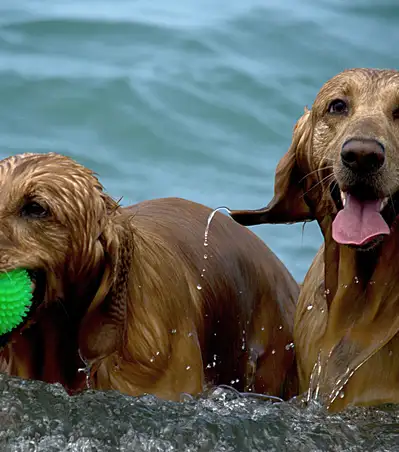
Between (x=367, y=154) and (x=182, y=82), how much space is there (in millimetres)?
7687

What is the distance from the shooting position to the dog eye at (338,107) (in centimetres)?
606

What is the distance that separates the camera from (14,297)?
5.29 m

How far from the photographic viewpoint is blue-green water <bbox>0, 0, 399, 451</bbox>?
11.9 metres

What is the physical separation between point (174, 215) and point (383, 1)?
857cm

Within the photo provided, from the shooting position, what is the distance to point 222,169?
1212 centimetres

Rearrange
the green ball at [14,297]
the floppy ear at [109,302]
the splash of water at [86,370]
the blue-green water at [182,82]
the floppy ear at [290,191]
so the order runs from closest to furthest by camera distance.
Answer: the green ball at [14,297], the floppy ear at [109,302], the splash of water at [86,370], the floppy ear at [290,191], the blue-green water at [182,82]

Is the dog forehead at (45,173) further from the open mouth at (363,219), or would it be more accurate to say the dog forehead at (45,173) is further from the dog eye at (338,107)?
the dog eye at (338,107)

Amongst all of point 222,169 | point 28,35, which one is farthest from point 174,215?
point 28,35

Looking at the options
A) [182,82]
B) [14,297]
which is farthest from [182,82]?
[14,297]

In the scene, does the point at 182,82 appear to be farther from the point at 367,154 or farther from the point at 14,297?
the point at 14,297

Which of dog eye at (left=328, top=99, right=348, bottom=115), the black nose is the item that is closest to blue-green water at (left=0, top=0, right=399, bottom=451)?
dog eye at (left=328, top=99, right=348, bottom=115)

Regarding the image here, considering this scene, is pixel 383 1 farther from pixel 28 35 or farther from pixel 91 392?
pixel 91 392

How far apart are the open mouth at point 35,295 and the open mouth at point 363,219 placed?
1.24 meters

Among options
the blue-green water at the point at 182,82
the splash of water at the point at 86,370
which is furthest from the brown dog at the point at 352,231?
the blue-green water at the point at 182,82
